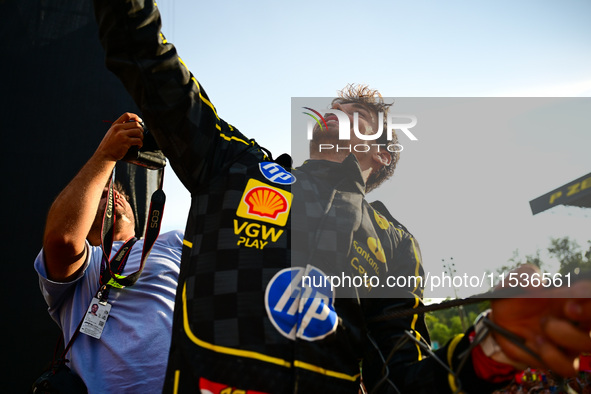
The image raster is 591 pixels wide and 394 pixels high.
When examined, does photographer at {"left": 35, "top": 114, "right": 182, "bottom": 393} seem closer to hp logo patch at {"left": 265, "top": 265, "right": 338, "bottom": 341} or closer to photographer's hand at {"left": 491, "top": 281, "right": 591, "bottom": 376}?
hp logo patch at {"left": 265, "top": 265, "right": 338, "bottom": 341}

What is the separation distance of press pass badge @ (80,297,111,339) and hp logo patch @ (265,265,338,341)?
1.09 m

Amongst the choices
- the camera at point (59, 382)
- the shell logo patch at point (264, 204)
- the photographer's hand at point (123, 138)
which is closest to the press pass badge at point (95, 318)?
the camera at point (59, 382)

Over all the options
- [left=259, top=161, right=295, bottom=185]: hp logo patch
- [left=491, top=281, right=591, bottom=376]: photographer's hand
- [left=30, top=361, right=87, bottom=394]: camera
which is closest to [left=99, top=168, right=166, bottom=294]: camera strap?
[left=30, top=361, right=87, bottom=394]: camera

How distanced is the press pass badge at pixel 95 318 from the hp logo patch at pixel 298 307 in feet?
3.56

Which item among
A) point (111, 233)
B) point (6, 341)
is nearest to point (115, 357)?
point (111, 233)

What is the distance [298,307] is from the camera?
97 cm

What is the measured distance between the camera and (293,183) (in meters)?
1.17

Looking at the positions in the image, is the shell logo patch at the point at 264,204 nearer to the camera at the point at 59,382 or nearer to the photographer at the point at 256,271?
the photographer at the point at 256,271

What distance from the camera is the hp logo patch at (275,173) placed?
114 cm

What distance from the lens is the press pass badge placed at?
1.63 m

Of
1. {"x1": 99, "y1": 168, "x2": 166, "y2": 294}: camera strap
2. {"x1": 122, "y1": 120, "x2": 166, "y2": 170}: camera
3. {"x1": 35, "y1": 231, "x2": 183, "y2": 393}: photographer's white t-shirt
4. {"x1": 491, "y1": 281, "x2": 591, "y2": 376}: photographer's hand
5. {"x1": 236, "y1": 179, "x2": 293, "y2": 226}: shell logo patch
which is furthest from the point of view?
{"x1": 35, "y1": 231, "x2": 183, "y2": 393}: photographer's white t-shirt

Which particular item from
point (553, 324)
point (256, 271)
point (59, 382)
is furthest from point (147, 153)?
point (553, 324)

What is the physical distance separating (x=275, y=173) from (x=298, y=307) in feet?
1.32

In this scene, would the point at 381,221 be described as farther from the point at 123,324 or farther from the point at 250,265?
the point at 123,324
